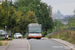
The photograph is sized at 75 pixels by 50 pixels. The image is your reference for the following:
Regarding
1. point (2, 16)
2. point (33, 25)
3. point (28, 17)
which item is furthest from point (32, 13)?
point (33, 25)

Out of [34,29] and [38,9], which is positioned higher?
[38,9]

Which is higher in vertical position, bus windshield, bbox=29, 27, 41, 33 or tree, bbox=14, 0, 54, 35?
tree, bbox=14, 0, 54, 35

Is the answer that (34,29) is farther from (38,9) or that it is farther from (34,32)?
(38,9)

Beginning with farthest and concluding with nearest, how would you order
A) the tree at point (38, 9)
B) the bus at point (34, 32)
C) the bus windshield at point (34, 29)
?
the tree at point (38, 9), the bus windshield at point (34, 29), the bus at point (34, 32)

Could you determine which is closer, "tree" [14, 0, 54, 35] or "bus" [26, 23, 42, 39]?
"bus" [26, 23, 42, 39]

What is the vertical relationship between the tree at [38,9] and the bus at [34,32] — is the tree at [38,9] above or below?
above

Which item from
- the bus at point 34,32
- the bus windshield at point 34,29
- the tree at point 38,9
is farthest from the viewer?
the tree at point 38,9

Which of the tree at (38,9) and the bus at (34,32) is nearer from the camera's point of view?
the bus at (34,32)

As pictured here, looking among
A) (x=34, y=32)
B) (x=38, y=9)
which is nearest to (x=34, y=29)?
(x=34, y=32)

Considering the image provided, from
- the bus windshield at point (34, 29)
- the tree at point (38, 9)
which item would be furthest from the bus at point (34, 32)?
the tree at point (38, 9)

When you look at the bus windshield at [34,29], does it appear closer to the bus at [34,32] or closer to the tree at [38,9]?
the bus at [34,32]

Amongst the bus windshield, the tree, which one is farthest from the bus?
the tree

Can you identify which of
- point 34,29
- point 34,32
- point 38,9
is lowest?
point 34,32

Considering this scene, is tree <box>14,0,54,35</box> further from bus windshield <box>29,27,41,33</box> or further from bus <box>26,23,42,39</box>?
bus windshield <box>29,27,41,33</box>
